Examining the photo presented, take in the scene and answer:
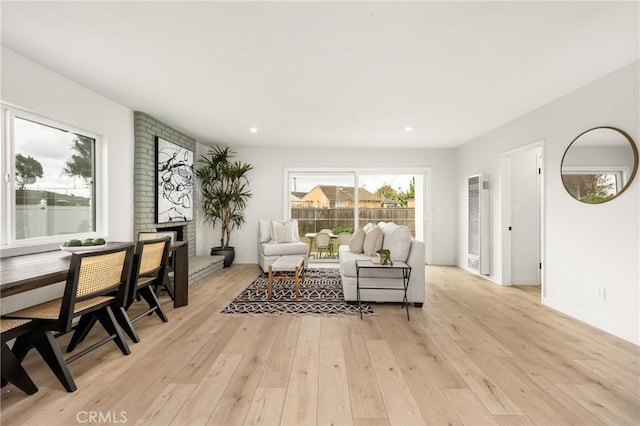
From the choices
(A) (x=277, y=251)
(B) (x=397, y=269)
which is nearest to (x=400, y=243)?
(B) (x=397, y=269)

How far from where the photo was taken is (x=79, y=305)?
2.08 m

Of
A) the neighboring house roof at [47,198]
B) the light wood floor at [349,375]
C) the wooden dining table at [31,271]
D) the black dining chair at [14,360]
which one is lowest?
the light wood floor at [349,375]

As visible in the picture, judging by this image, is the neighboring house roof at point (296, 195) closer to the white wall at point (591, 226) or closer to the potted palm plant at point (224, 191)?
the potted palm plant at point (224, 191)

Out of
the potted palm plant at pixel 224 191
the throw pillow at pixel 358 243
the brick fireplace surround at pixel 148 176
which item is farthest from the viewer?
the potted palm plant at pixel 224 191

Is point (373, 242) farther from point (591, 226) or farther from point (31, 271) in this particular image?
point (31, 271)

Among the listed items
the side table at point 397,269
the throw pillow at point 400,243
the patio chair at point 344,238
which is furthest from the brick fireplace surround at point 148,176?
the throw pillow at point 400,243

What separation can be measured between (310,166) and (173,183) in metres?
2.67

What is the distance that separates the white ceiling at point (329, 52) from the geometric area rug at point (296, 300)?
245 cm

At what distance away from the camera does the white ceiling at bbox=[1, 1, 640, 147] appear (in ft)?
6.32

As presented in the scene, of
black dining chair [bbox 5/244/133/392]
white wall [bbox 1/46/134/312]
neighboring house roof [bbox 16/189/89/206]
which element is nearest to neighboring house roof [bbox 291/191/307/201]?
white wall [bbox 1/46/134/312]

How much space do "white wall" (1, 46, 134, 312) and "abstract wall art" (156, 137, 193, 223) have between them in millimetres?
474

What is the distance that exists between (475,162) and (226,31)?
4.82 m

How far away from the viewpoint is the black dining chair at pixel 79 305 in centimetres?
186

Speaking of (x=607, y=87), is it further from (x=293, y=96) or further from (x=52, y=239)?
(x=52, y=239)
